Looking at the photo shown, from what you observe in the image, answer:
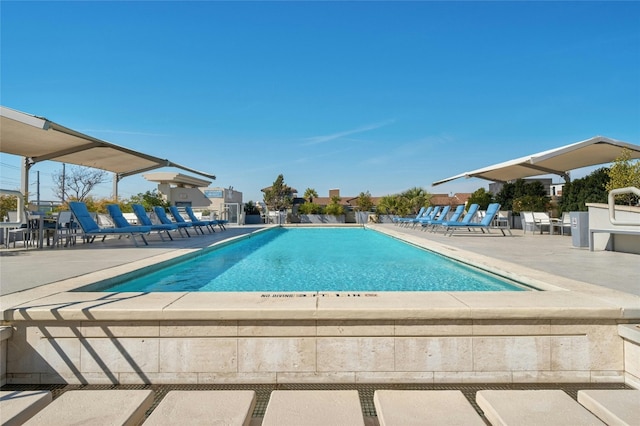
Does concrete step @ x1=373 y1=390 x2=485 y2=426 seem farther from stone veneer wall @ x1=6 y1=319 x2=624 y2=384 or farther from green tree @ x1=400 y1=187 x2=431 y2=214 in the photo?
green tree @ x1=400 y1=187 x2=431 y2=214

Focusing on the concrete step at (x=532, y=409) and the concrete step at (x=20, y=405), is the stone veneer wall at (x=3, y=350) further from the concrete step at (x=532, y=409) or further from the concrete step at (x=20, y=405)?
the concrete step at (x=532, y=409)

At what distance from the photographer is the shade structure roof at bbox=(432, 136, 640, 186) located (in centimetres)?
808

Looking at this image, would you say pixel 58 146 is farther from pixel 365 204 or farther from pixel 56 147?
pixel 365 204

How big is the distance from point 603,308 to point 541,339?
48 cm

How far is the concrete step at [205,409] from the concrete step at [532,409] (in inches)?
45.0

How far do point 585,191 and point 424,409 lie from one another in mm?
12836

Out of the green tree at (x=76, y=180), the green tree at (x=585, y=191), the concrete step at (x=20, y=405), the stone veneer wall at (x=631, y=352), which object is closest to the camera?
the concrete step at (x=20, y=405)

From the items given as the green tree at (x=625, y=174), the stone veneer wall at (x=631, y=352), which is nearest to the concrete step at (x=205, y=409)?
the stone veneer wall at (x=631, y=352)

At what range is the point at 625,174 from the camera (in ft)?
30.2

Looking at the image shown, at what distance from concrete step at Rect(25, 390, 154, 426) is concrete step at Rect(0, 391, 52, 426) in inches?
1.9

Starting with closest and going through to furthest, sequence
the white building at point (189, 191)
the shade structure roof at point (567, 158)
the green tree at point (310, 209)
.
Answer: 1. the shade structure roof at point (567, 158)
2. the green tree at point (310, 209)
3. the white building at point (189, 191)

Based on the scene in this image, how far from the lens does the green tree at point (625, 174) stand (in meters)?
8.97

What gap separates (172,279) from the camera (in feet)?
14.5

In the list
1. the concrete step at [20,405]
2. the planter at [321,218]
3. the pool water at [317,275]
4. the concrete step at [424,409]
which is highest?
the planter at [321,218]
